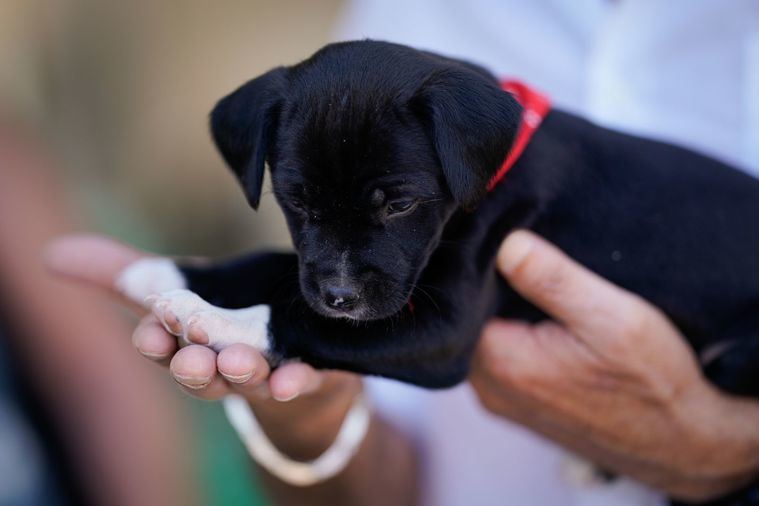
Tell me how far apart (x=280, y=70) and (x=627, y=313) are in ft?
4.25

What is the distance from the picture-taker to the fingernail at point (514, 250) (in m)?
2.35

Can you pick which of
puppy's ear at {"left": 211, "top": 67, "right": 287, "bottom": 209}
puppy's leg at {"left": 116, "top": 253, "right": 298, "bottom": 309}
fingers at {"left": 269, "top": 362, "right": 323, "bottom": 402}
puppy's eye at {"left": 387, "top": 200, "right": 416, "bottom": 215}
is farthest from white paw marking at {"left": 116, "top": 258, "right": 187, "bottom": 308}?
puppy's eye at {"left": 387, "top": 200, "right": 416, "bottom": 215}

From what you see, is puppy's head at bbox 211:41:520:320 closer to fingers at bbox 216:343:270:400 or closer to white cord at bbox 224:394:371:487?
fingers at bbox 216:343:270:400

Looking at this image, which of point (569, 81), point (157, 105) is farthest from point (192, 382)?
point (157, 105)

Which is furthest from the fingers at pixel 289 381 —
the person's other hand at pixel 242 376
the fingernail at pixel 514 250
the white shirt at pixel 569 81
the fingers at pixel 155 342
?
the white shirt at pixel 569 81

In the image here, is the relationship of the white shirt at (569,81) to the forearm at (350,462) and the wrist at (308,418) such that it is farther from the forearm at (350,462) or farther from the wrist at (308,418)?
the wrist at (308,418)

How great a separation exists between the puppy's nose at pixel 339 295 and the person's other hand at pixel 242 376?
7.7 inches

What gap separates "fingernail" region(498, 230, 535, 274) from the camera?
235 centimetres

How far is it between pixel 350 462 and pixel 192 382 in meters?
1.24

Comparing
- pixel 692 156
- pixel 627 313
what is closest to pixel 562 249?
pixel 627 313

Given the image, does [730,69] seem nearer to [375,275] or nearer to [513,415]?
[513,415]

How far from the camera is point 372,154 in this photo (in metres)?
1.84

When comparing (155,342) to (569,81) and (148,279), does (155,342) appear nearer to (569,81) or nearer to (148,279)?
(148,279)

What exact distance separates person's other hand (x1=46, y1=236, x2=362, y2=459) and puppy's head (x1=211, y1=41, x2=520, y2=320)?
23 centimetres
